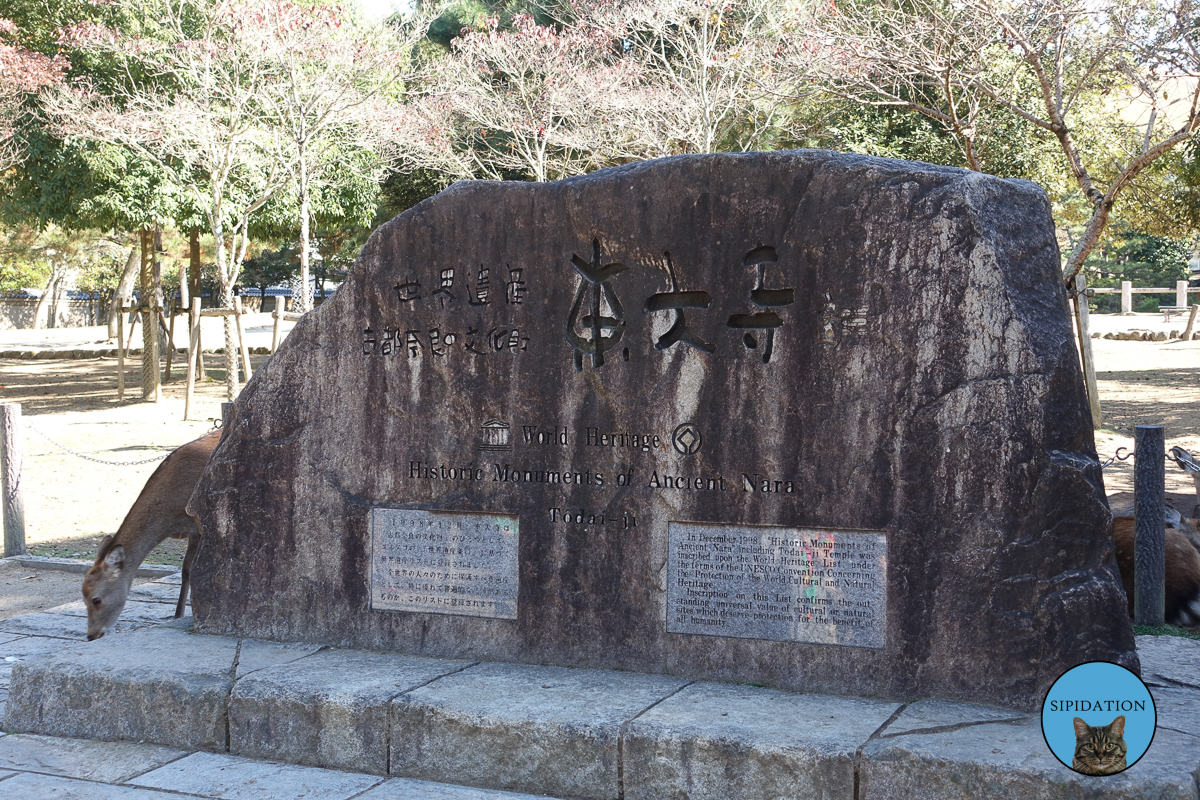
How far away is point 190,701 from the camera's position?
4.24 meters

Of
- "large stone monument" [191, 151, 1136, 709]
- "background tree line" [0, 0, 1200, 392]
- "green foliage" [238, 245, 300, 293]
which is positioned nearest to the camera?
"large stone monument" [191, 151, 1136, 709]

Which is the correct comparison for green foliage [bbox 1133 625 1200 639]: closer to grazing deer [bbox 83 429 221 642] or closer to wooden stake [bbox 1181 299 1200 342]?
grazing deer [bbox 83 429 221 642]

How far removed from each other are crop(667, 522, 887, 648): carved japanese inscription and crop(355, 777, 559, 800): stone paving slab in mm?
970

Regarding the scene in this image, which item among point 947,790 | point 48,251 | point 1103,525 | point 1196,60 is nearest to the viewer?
point 947,790

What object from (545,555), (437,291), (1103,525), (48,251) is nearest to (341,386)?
(437,291)

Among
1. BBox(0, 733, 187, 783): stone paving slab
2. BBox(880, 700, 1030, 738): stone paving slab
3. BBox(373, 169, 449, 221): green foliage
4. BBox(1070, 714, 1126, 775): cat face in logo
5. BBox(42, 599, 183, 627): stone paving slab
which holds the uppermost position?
BBox(373, 169, 449, 221): green foliage

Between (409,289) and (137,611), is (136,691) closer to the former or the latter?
(409,289)

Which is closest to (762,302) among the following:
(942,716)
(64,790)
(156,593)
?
(942,716)

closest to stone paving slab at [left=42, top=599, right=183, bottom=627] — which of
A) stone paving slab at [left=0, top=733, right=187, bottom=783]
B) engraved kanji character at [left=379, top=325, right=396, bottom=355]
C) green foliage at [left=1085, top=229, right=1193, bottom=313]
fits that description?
stone paving slab at [left=0, top=733, right=187, bottom=783]

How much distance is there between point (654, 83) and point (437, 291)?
12.2 m

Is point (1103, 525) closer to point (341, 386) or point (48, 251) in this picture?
point (341, 386)

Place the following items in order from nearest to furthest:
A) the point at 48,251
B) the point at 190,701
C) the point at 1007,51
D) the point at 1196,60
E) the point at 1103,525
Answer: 1. the point at 1103,525
2. the point at 190,701
3. the point at 1196,60
4. the point at 1007,51
5. the point at 48,251

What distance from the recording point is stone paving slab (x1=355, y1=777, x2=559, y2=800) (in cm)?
378

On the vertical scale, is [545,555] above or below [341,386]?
below
